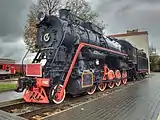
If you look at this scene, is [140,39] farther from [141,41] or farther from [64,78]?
[64,78]

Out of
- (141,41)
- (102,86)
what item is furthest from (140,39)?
(102,86)

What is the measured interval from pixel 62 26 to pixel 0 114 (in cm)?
430

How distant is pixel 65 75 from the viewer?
830 cm

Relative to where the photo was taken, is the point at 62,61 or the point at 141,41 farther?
the point at 141,41

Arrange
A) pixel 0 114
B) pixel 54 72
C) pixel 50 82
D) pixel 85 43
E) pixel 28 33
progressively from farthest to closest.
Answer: pixel 28 33, pixel 85 43, pixel 54 72, pixel 50 82, pixel 0 114

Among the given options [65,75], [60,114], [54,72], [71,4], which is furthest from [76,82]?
[71,4]

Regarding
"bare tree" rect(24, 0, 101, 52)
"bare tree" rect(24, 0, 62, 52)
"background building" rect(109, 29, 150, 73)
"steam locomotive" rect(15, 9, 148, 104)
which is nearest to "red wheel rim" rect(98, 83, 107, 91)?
"steam locomotive" rect(15, 9, 148, 104)

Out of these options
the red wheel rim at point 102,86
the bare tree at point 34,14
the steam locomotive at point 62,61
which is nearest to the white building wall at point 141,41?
the bare tree at point 34,14

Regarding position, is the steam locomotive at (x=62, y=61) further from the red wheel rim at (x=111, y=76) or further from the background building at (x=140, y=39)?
the background building at (x=140, y=39)

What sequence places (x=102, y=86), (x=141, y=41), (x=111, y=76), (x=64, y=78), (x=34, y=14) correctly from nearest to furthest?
(x=64, y=78)
(x=102, y=86)
(x=111, y=76)
(x=34, y=14)
(x=141, y=41)

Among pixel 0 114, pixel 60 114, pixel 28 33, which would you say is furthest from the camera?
pixel 28 33

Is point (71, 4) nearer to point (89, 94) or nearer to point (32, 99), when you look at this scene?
point (89, 94)

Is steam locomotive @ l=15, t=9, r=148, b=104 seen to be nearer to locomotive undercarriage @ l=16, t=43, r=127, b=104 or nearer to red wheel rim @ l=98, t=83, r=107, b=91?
locomotive undercarriage @ l=16, t=43, r=127, b=104

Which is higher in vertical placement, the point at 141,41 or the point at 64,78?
the point at 141,41
